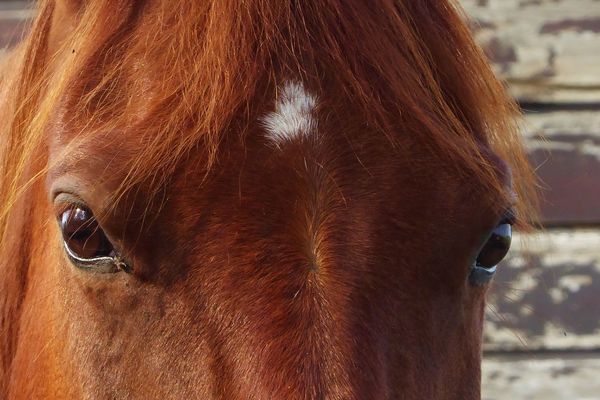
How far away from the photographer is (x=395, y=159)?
3.46 feet

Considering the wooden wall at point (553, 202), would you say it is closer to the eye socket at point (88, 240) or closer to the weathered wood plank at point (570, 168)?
the weathered wood plank at point (570, 168)

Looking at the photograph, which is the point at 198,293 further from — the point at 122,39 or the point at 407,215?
the point at 122,39

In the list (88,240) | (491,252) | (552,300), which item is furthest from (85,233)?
(552,300)

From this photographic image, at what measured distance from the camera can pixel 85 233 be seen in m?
1.06

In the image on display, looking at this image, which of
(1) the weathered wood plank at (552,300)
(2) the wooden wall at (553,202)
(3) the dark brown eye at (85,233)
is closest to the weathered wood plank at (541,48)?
(2) the wooden wall at (553,202)

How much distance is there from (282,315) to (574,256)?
1591 mm

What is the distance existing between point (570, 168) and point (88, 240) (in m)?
1.66

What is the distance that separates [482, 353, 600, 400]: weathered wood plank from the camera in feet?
7.77

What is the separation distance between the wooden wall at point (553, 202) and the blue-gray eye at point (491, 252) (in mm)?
1191

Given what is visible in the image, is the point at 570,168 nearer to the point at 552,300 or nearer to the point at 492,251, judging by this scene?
the point at 552,300

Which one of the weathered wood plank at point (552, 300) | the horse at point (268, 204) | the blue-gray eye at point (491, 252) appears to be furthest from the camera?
the weathered wood plank at point (552, 300)

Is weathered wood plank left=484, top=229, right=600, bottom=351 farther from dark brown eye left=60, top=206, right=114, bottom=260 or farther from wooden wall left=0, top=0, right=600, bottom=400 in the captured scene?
dark brown eye left=60, top=206, right=114, bottom=260

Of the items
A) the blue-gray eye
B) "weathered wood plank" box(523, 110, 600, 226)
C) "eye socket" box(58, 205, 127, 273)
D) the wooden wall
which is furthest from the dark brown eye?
"weathered wood plank" box(523, 110, 600, 226)

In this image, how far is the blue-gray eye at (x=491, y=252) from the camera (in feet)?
3.79
